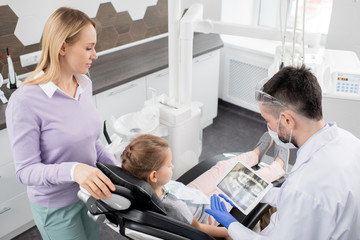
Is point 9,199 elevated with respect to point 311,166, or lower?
lower

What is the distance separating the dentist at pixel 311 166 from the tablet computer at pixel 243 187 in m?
0.35

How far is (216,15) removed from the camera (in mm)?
3729

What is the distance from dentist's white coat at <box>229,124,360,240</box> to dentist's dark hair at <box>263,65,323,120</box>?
3.6 inches

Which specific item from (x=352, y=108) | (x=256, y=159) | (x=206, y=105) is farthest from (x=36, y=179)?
(x=206, y=105)

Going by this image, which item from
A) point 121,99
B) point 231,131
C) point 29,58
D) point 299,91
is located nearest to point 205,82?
point 231,131

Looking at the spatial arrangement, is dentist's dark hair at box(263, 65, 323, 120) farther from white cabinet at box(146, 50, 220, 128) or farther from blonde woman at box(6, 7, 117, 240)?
white cabinet at box(146, 50, 220, 128)

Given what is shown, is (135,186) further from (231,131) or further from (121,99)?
(231,131)

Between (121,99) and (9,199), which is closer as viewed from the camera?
(9,199)

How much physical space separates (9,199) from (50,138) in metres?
1.13

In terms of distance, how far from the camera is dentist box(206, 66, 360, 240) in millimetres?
1177

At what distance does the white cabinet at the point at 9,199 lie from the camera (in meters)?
2.20

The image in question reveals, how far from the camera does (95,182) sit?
123 cm

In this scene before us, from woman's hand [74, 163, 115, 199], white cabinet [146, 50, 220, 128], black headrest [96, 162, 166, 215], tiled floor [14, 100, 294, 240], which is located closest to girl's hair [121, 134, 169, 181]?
black headrest [96, 162, 166, 215]

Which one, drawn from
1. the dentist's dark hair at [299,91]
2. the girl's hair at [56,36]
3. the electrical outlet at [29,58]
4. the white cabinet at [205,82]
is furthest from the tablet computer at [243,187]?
the electrical outlet at [29,58]
